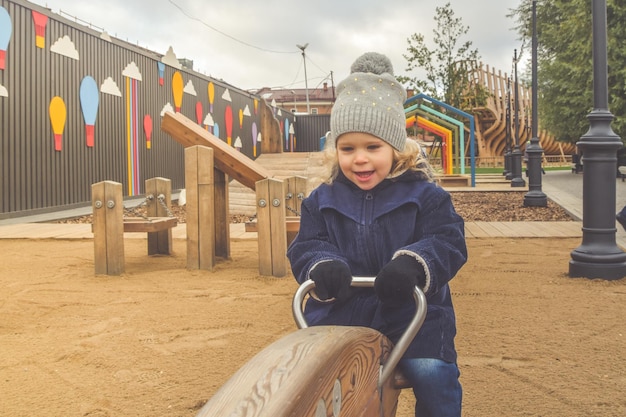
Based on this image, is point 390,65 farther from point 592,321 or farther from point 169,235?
Answer: point 169,235

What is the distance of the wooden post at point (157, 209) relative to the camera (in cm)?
636

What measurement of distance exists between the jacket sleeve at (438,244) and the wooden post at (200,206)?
390cm

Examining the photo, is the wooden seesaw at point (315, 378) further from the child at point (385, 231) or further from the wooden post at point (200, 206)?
the wooden post at point (200, 206)

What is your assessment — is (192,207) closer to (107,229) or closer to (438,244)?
(107,229)

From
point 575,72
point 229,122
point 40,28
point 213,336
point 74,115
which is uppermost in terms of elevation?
point 575,72

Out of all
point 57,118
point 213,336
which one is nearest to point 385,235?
point 213,336

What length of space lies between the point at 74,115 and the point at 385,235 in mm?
11154

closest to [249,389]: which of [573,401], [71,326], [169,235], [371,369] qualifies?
[371,369]

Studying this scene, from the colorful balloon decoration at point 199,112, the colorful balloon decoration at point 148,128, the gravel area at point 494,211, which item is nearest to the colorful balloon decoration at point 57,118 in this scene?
the gravel area at point 494,211

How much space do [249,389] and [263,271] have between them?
4.45 metres

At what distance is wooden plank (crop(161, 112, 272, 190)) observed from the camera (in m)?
5.69

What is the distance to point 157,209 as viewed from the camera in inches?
253

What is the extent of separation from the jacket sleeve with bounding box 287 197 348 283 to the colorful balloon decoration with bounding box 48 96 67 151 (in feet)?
33.7

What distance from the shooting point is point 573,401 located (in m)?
2.52
